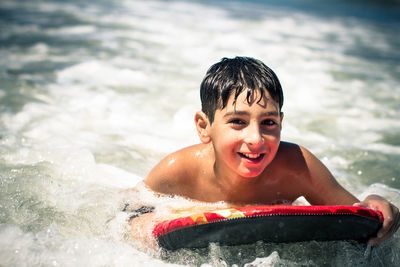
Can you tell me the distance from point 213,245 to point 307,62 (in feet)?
20.6

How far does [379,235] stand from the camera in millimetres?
2061

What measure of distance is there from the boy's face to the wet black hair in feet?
0.11

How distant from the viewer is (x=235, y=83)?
85.5 inches

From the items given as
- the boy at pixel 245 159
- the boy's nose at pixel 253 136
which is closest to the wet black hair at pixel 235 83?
the boy at pixel 245 159

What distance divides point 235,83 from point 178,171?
71 cm

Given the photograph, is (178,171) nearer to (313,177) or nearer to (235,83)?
(235,83)

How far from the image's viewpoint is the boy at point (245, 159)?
6.90ft

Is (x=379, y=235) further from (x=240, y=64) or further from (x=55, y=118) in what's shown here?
(x=55, y=118)

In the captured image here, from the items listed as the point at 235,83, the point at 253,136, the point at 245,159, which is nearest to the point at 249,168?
the point at 245,159

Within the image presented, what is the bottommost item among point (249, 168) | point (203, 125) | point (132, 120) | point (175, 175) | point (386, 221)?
point (132, 120)

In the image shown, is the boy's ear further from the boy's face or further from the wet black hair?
the boy's face

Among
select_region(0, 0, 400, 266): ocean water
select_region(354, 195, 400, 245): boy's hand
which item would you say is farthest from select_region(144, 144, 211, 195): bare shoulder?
select_region(354, 195, 400, 245): boy's hand

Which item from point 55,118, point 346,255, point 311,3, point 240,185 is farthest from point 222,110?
point 311,3

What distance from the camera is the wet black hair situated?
2.14 m
